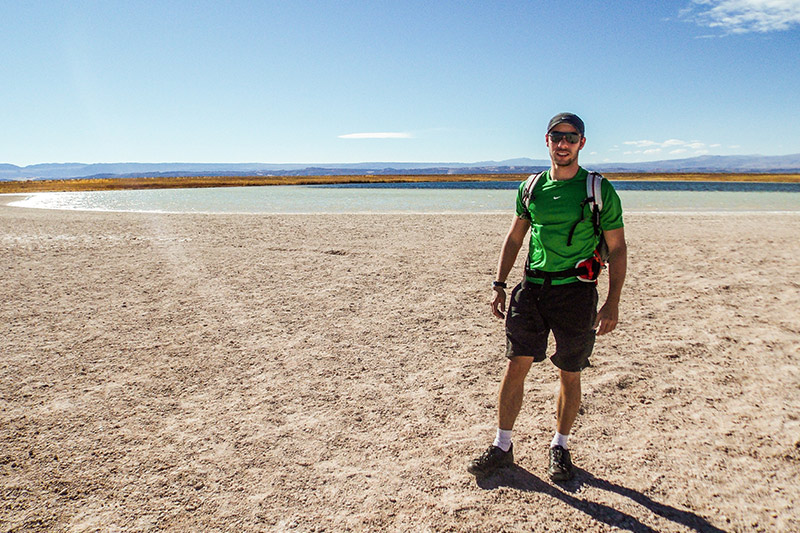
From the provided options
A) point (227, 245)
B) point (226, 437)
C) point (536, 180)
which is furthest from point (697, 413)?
point (227, 245)

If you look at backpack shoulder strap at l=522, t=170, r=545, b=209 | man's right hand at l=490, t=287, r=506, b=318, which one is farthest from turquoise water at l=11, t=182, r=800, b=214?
backpack shoulder strap at l=522, t=170, r=545, b=209

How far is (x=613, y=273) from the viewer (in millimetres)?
2967

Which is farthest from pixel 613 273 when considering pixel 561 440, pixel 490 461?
pixel 490 461

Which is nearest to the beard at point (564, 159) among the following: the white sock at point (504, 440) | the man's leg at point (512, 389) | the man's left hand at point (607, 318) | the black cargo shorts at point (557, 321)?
the black cargo shorts at point (557, 321)

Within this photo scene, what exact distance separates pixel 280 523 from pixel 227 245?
1096 centimetres

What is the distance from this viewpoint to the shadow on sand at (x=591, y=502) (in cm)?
278

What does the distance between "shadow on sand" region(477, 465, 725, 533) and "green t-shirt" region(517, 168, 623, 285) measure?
124cm

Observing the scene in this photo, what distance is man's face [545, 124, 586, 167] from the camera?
2887 mm

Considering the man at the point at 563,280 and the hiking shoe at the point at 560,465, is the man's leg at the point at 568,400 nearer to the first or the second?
the man at the point at 563,280

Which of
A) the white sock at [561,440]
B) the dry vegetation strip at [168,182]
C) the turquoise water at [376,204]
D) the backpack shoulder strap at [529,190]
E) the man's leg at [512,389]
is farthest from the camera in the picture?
the dry vegetation strip at [168,182]

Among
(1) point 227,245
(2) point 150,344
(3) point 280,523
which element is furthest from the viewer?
(1) point 227,245

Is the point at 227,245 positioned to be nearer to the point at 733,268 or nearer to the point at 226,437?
the point at 226,437

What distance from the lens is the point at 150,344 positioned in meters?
5.65

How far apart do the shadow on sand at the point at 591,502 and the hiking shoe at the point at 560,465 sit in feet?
0.14
